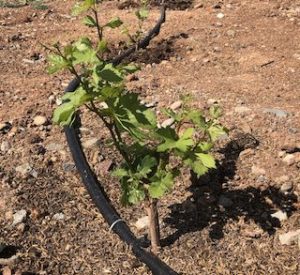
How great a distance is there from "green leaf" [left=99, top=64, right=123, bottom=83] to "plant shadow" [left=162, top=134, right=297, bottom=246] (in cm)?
134

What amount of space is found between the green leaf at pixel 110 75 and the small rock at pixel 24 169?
5.87 feet

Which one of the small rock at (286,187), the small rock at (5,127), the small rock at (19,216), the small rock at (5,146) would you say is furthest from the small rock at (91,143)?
the small rock at (286,187)

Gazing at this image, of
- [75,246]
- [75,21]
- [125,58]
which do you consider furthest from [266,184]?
[75,21]

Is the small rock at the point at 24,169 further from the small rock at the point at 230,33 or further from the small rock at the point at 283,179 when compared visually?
the small rock at the point at 230,33

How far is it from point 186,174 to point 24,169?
130 centimetres

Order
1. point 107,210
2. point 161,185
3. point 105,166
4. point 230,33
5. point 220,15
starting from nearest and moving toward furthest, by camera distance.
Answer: point 161,185
point 107,210
point 105,166
point 230,33
point 220,15

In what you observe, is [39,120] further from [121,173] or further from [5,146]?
[121,173]

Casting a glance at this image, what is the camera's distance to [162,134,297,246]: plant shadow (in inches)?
140

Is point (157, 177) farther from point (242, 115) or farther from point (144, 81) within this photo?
point (144, 81)

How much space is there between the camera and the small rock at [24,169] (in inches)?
163

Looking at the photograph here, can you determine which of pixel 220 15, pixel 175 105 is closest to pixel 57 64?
pixel 175 105

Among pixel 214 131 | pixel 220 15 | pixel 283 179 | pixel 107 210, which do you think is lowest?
pixel 220 15

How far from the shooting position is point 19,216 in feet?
12.1

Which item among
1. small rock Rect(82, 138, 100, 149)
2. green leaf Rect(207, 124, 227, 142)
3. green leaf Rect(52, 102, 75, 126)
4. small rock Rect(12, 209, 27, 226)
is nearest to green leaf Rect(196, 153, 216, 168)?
green leaf Rect(207, 124, 227, 142)
